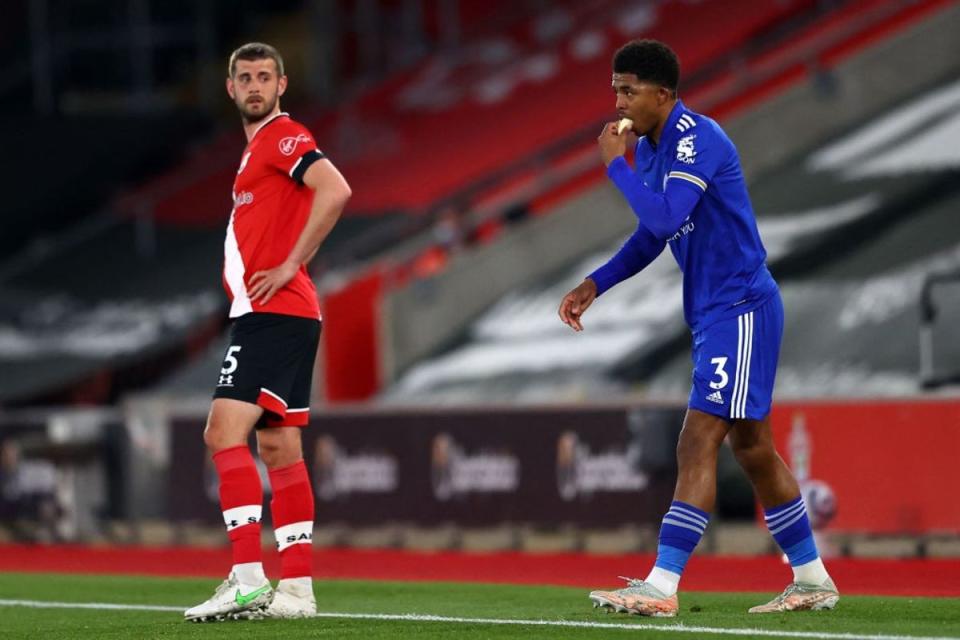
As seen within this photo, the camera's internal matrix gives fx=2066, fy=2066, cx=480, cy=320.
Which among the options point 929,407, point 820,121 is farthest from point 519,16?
point 929,407

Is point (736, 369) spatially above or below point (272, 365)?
below

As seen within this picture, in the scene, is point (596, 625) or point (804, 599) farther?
point (804, 599)

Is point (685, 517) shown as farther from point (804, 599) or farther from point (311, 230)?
point (311, 230)

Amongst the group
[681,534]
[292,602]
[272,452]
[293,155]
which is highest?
[293,155]

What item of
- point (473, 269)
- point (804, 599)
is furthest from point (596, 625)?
point (473, 269)

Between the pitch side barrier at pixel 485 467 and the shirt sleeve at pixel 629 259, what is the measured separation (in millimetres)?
6544

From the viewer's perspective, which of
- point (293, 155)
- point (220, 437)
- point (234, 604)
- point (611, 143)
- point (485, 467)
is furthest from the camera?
point (485, 467)

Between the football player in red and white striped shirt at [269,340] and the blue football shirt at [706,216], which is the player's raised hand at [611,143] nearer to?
the blue football shirt at [706,216]

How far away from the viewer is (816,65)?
22.0 m

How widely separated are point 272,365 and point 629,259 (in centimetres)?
156

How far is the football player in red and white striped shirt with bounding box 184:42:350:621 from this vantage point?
8.59 m

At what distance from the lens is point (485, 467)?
16.8 m

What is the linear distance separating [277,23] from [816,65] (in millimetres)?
11166

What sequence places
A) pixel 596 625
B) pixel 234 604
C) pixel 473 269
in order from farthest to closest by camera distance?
1. pixel 473 269
2. pixel 234 604
3. pixel 596 625
